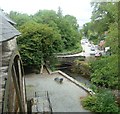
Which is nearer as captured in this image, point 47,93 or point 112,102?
point 112,102

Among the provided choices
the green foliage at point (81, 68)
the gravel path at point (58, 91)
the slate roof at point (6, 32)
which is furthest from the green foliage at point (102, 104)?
the green foliage at point (81, 68)

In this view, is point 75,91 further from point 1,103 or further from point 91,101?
point 1,103

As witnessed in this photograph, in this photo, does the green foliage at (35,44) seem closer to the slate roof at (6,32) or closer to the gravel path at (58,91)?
the gravel path at (58,91)

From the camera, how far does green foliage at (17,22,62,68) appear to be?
19094mm

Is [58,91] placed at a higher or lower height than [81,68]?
lower

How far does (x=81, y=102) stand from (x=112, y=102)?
198 cm

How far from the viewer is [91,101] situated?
39.5 ft

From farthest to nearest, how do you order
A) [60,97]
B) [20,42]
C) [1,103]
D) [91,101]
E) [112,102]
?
[20,42], [60,97], [91,101], [112,102], [1,103]

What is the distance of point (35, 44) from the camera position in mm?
Result: 19328

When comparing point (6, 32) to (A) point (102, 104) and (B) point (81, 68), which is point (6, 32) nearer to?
(A) point (102, 104)

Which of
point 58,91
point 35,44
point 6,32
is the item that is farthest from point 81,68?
point 6,32

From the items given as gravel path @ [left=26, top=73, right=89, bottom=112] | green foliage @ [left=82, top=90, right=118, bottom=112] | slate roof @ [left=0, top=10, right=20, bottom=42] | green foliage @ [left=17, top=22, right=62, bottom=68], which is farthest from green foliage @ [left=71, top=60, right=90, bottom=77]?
slate roof @ [left=0, top=10, right=20, bottom=42]

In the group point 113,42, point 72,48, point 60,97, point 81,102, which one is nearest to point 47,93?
point 60,97

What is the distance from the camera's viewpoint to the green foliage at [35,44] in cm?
1909
